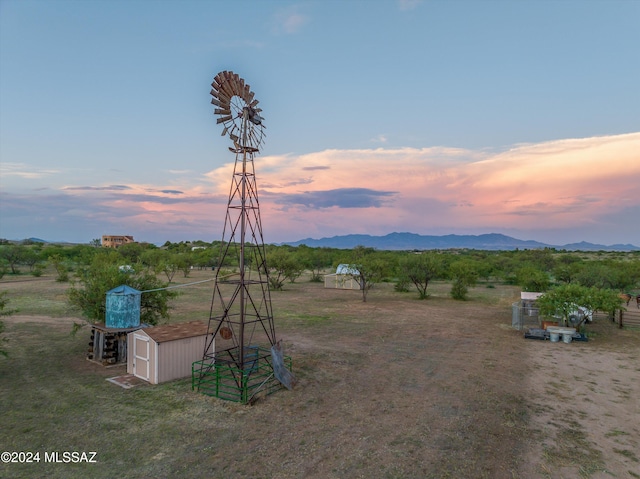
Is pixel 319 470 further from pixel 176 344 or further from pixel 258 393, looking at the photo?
pixel 176 344

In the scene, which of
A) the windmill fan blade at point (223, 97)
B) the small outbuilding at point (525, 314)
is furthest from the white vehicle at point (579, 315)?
the windmill fan blade at point (223, 97)

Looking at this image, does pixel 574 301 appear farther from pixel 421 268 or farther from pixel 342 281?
pixel 342 281

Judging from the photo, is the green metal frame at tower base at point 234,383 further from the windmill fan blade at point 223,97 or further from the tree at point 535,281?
the tree at point 535,281

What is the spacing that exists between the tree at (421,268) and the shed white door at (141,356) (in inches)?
1433

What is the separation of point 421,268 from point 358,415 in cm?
3658

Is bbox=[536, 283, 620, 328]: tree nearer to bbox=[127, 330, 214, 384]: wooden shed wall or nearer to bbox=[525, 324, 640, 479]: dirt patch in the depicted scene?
bbox=[525, 324, 640, 479]: dirt patch

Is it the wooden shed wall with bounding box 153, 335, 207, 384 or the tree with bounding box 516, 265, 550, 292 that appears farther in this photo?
the tree with bounding box 516, 265, 550, 292

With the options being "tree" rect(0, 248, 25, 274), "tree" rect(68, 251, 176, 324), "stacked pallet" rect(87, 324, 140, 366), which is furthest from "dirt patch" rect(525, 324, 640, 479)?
"tree" rect(0, 248, 25, 274)

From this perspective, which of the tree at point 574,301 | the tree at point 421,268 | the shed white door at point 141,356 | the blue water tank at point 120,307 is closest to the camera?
the shed white door at point 141,356

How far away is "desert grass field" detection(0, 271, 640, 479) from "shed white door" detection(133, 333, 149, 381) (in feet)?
4.20

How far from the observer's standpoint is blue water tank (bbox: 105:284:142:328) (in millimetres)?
20781

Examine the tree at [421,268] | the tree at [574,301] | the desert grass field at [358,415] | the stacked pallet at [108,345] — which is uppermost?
the tree at [421,268]

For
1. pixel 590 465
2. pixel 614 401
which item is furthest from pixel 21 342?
pixel 614 401

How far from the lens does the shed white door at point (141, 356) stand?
18.2 metres
